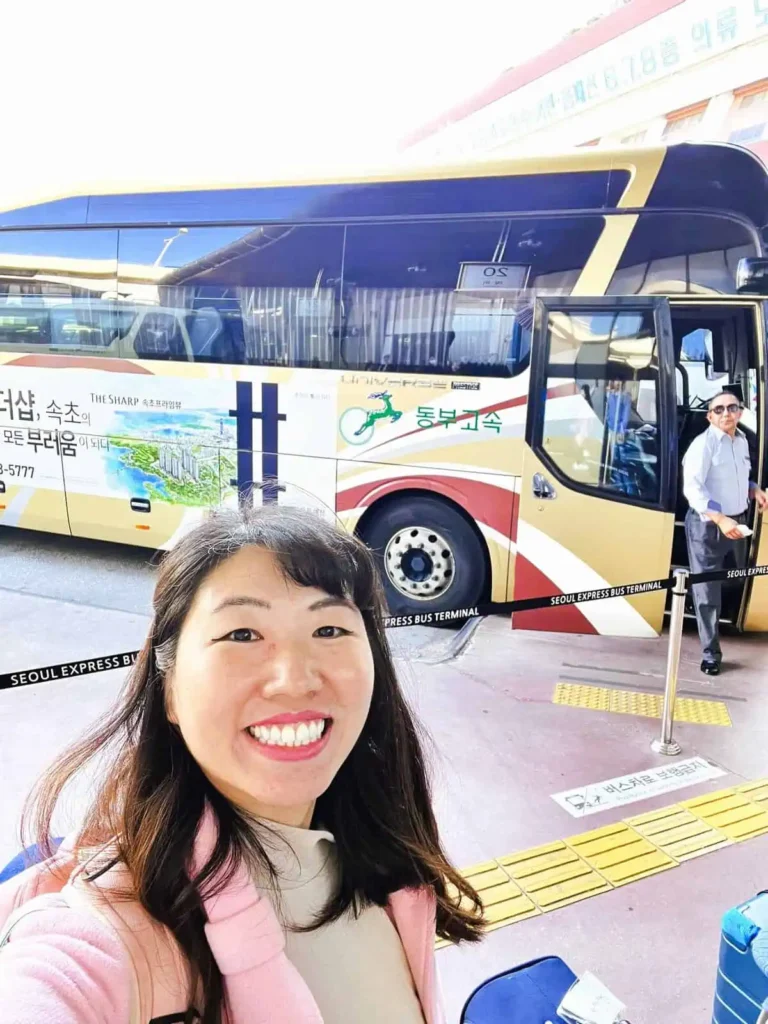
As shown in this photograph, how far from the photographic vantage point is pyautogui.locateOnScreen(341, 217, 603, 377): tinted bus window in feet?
11.8

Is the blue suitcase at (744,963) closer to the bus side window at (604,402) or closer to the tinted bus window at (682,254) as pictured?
the bus side window at (604,402)

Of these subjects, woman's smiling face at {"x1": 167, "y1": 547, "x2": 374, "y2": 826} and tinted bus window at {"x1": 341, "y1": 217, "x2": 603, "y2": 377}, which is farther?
tinted bus window at {"x1": 341, "y1": 217, "x2": 603, "y2": 377}

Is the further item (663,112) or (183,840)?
(663,112)

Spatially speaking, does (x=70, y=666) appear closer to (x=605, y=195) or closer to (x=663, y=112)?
(x=605, y=195)

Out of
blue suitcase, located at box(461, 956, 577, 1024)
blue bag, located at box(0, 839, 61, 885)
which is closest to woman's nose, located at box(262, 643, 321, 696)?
blue bag, located at box(0, 839, 61, 885)

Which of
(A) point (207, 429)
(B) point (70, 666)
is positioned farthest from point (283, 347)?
(B) point (70, 666)

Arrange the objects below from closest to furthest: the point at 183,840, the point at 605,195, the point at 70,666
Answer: the point at 183,840
the point at 70,666
the point at 605,195

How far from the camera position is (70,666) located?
195 cm

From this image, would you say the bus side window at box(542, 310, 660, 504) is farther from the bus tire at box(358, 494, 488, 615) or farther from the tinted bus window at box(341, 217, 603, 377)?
the bus tire at box(358, 494, 488, 615)

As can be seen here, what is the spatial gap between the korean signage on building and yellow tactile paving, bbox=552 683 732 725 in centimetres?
284

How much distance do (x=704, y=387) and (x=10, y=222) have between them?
4090 mm

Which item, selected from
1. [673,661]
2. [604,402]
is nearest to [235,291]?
[604,402]

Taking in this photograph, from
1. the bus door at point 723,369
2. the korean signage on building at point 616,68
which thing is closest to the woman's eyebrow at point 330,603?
the bus door at point 723,369

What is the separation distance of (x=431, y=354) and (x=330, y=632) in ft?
9.94
